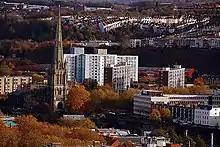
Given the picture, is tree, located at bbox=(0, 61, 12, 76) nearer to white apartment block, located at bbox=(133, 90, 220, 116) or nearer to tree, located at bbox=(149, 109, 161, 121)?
white apartment block, located at bbox=(133, 90, 220, 116)

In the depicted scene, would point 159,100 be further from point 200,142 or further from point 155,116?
point 200,142

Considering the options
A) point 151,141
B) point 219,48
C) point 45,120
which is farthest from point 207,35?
point 151,141

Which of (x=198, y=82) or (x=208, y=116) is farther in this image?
(x=198, y=82)

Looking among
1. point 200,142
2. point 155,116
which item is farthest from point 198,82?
point 200,142

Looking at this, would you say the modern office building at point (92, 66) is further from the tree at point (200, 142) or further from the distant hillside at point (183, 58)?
the tree at point (200, 142)

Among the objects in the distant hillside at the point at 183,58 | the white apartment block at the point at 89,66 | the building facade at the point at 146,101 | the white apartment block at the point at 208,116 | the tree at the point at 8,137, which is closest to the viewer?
the tree at the point at 8,137

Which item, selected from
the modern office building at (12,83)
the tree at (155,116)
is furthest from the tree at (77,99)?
the modern office building at (12,83)

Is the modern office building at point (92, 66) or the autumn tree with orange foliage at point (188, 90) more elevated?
the modern office building at point (92, 66)
